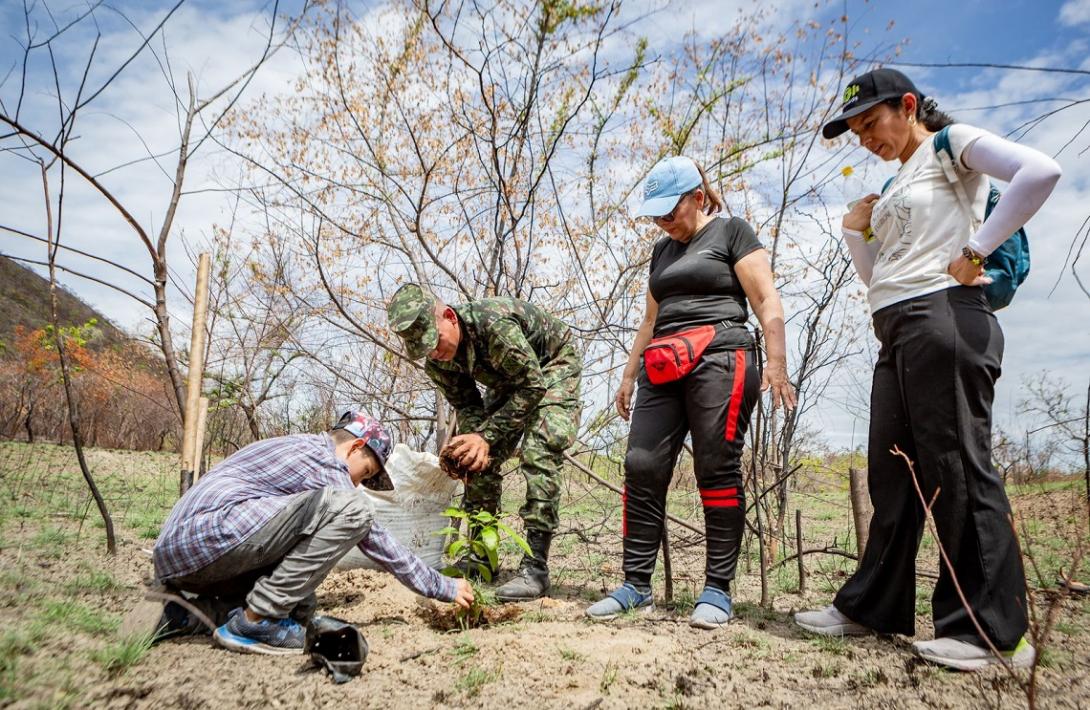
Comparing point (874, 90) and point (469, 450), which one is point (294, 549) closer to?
point (469, 450)

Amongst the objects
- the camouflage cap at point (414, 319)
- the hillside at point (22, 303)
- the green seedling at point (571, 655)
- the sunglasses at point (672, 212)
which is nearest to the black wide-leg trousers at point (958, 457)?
the sunglasses at point (672, 212)

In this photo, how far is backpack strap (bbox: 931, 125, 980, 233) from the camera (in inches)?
75.9

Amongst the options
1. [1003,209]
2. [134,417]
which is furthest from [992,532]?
[134,417]

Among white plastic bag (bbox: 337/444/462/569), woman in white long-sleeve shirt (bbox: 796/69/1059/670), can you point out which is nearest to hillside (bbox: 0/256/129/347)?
white plastic bag (bbox: 337/444/462/569)

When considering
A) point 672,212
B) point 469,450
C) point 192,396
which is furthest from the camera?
point 192,396

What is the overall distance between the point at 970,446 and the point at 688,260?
1.14 metres

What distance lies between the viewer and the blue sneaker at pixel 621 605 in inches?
97.2

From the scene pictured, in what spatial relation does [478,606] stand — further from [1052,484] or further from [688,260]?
A: [1052,484]

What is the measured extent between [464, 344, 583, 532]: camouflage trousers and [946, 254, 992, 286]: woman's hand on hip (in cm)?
171

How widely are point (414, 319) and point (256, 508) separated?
0.98 meters

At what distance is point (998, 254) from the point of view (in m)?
1.97

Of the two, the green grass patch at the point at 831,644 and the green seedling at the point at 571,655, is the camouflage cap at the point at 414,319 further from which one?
the green grass patch at the point at 831,644

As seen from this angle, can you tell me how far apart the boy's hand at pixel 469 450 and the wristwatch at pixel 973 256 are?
1.94 metres

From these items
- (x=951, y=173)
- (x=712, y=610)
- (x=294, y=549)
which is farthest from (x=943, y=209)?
(x=294, y=549)
